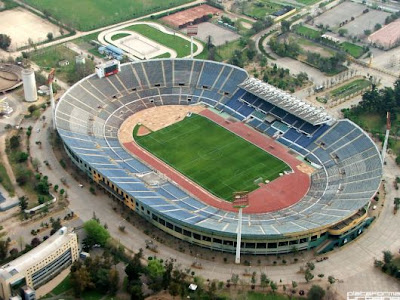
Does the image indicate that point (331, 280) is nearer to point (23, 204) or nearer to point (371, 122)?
point (23, 204)

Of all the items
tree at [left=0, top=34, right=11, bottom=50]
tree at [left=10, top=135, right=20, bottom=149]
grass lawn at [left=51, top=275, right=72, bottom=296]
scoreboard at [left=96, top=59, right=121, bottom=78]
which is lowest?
grass lawn at [left=51, top=275, right=72, bottom=296]

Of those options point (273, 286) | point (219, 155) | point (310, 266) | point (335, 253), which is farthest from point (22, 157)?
point (335, 253)

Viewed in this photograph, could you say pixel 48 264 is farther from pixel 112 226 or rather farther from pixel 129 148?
pixel 129 148

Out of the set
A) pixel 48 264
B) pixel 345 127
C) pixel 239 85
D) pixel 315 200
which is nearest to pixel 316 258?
pixel 315 200

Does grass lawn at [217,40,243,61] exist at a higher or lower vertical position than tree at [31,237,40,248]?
higher

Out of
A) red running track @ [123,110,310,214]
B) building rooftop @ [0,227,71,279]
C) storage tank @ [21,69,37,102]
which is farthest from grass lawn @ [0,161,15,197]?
storage tank @ [21,69,37,102]

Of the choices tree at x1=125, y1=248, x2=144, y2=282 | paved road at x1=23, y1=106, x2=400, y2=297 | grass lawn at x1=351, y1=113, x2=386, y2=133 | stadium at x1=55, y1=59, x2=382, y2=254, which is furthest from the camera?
grass lawn at x1=351, y1=113, x2=386, y2=133

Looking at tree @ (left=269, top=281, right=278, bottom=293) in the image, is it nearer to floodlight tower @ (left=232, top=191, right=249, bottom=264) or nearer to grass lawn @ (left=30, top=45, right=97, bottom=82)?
floodlight tower @ (left=232, top=191, right=249, bottom=264)
